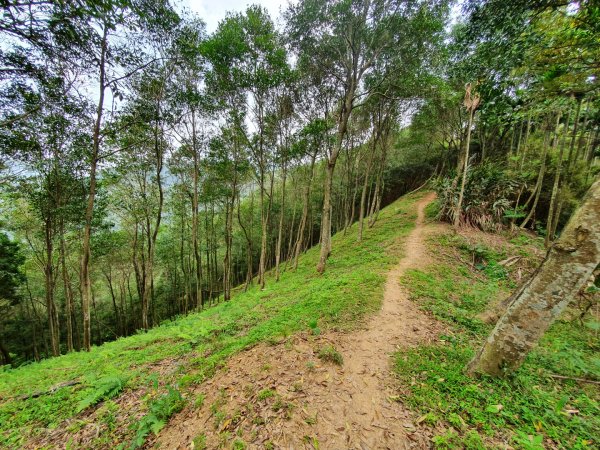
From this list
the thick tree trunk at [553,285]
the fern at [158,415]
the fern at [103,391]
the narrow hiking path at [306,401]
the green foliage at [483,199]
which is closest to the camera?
the thick tree trunk at [553,285]

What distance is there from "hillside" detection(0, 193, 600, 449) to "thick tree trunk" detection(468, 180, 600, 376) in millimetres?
581

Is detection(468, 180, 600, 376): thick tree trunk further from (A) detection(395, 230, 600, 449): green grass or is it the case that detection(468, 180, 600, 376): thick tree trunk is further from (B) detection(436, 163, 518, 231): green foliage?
(B) detection(436, 163, 518, 231): green foliage

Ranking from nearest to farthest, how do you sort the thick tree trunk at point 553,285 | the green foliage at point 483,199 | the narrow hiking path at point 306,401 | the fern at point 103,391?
the thick tree trunk at point 553,285, the narrow hiking path at point 306,401, the fern at point 103,391, the green foliage at point 483,199

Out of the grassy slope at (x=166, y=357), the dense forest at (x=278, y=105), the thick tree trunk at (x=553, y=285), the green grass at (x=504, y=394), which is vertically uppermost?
the dense forest at (x=278, y=105)

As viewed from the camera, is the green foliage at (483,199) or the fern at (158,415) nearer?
the fern at (158,415)

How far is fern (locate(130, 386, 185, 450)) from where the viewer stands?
2.59 m

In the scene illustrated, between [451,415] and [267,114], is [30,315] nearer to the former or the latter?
[267,114]

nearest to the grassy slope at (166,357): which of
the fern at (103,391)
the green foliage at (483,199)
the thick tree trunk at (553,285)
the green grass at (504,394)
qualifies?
the fern at (103,391)

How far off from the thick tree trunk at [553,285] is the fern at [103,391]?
18.7 ft

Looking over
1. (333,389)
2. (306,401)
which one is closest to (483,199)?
(333,389)

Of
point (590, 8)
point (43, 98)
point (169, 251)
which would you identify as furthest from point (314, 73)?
point (169, 251)

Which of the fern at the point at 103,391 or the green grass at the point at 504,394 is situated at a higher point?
the green grass at the point at 504,394

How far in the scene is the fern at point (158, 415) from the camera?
259 centimetres

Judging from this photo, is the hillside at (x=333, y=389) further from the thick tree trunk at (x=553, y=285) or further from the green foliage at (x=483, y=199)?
the green foliage at (x=483, y=199)
